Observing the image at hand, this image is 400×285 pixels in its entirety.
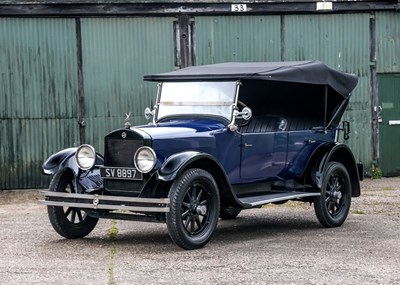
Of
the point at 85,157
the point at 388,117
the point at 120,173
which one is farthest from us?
the point at 388,117

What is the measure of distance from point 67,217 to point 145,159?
1607 millimetres

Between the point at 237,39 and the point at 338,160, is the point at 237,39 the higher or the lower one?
the higher one

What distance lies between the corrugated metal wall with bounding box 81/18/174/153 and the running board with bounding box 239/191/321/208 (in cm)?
557

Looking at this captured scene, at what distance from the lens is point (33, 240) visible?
9.97 metres

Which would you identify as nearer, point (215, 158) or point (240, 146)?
point (215, 158)

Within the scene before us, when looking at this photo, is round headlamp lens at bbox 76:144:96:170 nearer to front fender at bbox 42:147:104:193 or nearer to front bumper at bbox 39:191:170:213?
front fender at bbox 42:147:104:193

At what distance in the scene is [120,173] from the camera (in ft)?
30.6

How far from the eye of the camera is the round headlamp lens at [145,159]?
29.6ft

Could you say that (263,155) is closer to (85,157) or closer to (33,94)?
(85,157)

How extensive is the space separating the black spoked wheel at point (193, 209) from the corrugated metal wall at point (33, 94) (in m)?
6.52

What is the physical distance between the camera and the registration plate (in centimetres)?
918

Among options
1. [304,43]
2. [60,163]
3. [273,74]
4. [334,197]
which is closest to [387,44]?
[304,43]

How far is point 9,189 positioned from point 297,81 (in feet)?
21.7

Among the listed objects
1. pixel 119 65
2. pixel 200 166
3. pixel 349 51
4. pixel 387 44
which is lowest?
pixel 200 166
